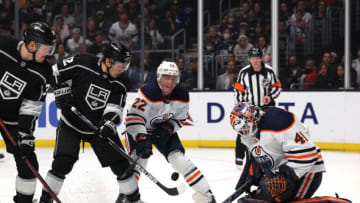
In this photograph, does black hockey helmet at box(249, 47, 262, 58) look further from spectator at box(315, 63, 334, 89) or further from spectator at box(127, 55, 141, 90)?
spectator at box(127, 55, 141, 90)

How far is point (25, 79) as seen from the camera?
120 inches

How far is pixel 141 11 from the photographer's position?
7660 mm

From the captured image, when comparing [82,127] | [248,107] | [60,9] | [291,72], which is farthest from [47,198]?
[60,9]

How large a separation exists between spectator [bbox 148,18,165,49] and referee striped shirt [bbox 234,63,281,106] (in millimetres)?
2538

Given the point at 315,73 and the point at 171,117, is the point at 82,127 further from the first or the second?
the point at 315,73

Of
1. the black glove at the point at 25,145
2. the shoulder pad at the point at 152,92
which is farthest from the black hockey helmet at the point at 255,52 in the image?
the black glove at the point at 25,145

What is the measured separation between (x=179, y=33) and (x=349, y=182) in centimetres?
388

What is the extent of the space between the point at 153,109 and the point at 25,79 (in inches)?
32.5

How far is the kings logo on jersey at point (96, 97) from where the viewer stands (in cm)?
332

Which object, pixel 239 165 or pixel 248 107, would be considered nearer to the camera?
pixel 248 107

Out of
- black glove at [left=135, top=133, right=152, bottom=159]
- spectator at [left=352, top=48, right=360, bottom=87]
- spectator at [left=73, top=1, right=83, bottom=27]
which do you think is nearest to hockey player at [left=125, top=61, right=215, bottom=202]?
black glove at [left=135, top=133, right=152, bottom=159]

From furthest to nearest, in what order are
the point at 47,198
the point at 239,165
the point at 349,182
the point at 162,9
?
1. the point at 162,9
2. the point at 239,165
3. the point at 349,182
4. the point at 47,198

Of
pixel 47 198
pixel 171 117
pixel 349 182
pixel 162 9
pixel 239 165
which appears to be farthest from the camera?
pixel 162 9

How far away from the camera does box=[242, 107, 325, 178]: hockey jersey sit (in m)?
2.81
